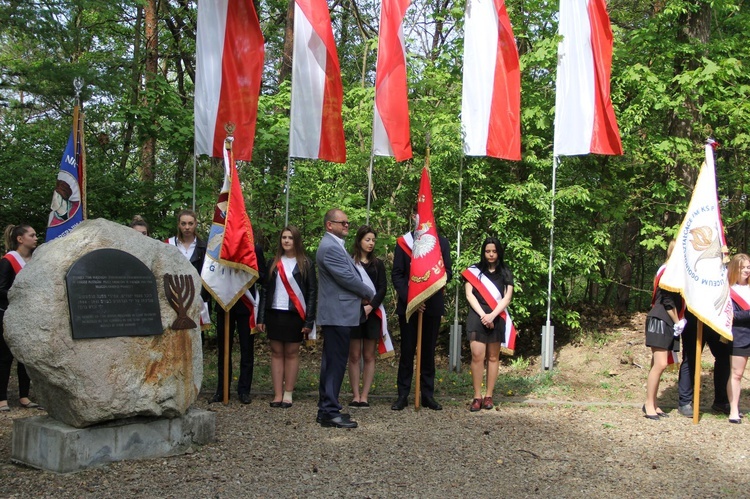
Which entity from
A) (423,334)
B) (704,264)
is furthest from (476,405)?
(704,264)

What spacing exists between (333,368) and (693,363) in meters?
3.90

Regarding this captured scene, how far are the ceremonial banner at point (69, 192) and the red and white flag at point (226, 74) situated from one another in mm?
1418

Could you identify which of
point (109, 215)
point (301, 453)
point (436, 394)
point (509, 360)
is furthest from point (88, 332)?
point (509, 360)

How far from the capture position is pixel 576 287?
38.4ft

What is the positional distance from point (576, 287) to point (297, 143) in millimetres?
5604

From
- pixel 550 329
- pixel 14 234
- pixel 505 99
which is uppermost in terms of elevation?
pixel 505 99

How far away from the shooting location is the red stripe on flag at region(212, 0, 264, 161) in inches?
341

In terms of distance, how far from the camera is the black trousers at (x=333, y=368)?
6.23m

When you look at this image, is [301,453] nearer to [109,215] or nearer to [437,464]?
[437,464]

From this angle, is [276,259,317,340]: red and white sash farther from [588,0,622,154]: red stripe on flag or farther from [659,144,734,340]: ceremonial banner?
[588,0,622,154]: red stripe on flag

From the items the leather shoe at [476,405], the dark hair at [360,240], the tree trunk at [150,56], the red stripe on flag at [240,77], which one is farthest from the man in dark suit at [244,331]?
the tree trunk at [150,56]

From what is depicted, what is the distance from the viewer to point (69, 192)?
25.4ft

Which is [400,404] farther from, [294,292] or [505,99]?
[505,99]

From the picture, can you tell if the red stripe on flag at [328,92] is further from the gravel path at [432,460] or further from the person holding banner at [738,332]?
the person holding banner at [738,332]
